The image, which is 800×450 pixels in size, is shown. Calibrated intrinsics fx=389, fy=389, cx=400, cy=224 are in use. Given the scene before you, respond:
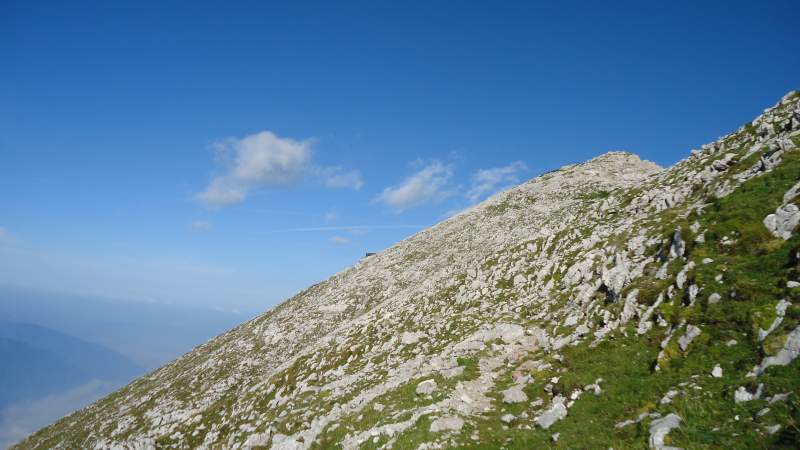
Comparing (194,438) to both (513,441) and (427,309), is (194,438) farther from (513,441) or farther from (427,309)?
(513,441)

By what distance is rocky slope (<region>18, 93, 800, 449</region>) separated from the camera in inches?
551

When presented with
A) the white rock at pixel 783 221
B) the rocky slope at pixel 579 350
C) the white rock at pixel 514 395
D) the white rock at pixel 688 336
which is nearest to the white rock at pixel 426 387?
the rocky slope at pixel 579 350

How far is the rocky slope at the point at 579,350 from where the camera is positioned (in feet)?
46.0

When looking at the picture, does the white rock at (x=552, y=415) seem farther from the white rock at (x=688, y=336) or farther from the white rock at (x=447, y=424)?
the white rock at (x=688, y=336)

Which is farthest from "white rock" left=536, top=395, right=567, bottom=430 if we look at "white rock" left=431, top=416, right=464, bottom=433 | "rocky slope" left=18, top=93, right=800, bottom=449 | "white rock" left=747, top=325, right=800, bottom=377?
"white rock" left=747, top=325, right=800, bottom=377

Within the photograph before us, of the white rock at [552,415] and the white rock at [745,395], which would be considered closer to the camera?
the white rock at [745,395]

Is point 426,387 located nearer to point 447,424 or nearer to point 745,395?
point 447,424

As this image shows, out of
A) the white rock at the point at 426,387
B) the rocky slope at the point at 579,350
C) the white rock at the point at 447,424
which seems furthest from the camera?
the white rock at the point at 426,387

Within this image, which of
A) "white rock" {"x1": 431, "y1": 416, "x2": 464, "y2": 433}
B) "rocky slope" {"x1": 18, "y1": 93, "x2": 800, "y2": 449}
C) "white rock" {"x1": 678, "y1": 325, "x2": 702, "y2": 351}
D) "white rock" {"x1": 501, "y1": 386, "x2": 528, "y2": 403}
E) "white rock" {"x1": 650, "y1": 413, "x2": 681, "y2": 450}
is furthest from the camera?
"white rock" {"x1": 501, "y1": 386, "x2": 528, "y2": 403}

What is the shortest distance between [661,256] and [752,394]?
1170 cm

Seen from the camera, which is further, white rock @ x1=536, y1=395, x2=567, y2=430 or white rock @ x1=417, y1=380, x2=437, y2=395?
white rock @ x1=417, y1=380, x2=437, y2=395

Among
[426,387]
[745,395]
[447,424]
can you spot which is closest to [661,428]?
[745,395]

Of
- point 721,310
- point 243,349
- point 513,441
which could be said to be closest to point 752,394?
point 721,310

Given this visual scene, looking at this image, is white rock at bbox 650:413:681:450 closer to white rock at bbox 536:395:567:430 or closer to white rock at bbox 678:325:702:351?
white rock at bbox 536:395:567:430
